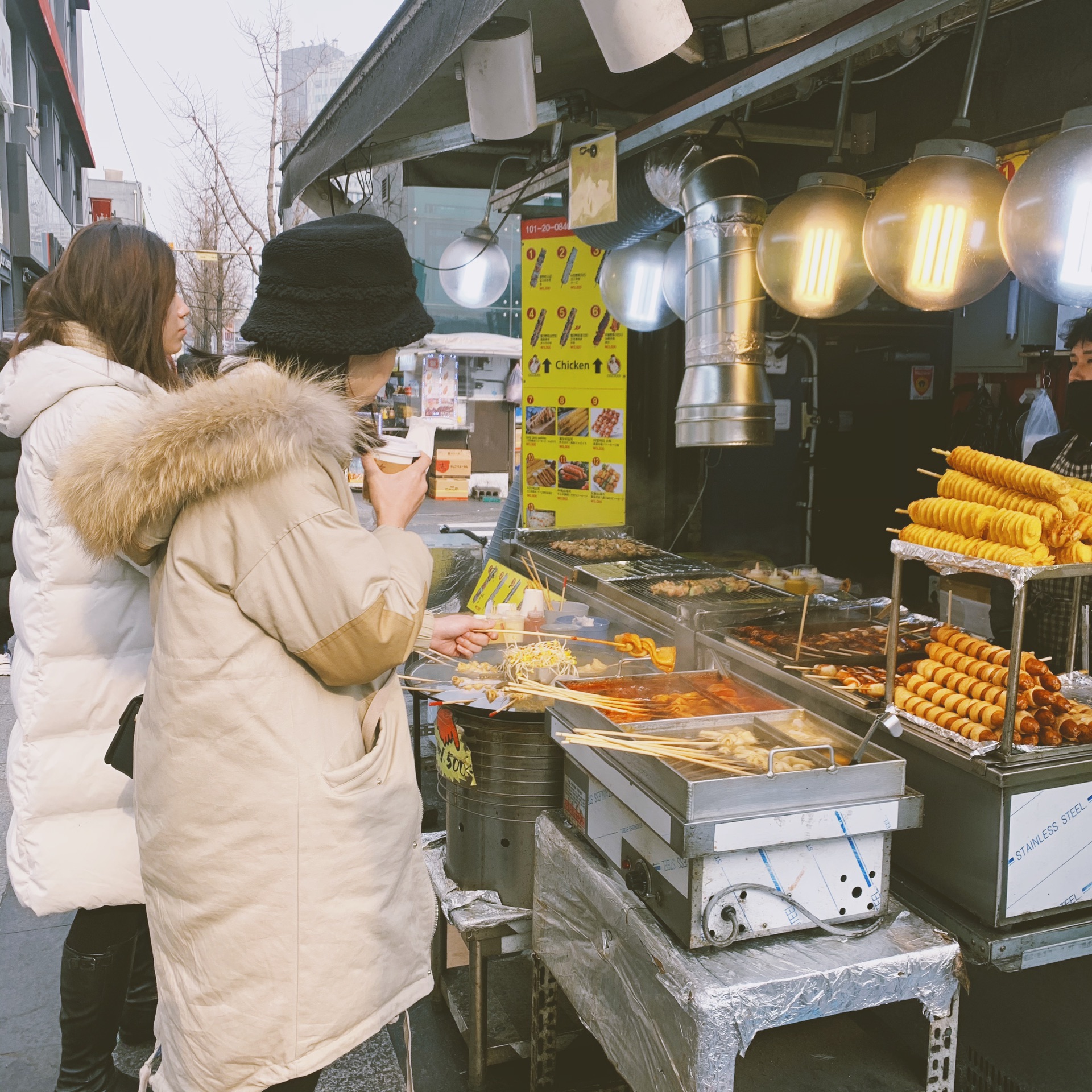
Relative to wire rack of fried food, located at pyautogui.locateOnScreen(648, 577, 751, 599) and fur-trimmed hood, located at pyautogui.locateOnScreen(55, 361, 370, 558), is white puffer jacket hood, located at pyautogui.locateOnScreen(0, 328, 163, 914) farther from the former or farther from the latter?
wire rack of fried food, located at pyautogui.locateOnScreen(648, 577, 751, 599)

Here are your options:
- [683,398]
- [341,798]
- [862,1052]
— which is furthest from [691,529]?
[341,798]

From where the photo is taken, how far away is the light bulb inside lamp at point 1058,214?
8.52ft

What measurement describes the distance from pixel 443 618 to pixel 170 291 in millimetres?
1327

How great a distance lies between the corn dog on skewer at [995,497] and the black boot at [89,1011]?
287 centimetres

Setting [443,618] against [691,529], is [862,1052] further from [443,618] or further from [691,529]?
[691,529]

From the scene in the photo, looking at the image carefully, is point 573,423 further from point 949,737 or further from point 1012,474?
point 949,737

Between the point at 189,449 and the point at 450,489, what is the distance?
19091 millimetres

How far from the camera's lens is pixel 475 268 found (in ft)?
23.5

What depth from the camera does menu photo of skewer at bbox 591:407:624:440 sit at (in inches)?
282

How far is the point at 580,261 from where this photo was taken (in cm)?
719

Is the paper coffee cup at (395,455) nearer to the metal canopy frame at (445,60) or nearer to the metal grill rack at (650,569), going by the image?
the metal canopy frame at (445,60)

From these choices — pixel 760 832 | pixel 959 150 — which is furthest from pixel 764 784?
pixel 959 150

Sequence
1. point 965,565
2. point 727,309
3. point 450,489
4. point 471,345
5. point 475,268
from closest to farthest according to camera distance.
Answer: point 965,565 → point 727,309 → point 475,268 → point 450,489 → point 471,345

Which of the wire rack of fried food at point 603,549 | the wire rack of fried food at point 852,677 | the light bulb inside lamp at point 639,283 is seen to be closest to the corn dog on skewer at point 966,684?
the wire rack of fried food at point 852,677
